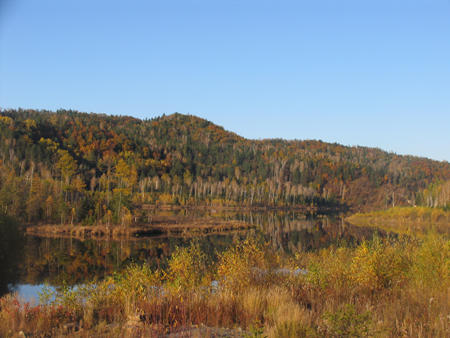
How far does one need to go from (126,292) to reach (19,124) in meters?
120

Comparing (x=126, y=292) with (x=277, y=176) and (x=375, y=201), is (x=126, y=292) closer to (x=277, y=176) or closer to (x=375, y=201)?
(x=375, y=201)

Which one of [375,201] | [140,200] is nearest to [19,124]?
[140,200]

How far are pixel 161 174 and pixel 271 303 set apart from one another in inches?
4775

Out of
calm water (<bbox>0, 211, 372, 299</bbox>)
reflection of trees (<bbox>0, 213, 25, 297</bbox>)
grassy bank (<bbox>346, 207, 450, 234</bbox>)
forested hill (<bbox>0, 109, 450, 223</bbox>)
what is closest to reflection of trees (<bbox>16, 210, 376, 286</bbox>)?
calm water (<bbox>0, 211, 372, 299</bbox>)

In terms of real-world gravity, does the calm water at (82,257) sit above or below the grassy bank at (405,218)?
below

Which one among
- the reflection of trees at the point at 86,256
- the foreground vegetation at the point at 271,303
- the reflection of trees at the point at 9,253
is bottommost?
the reflection of trees at the point at 86,256

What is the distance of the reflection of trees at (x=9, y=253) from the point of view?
19.1 m

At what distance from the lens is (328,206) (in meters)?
123

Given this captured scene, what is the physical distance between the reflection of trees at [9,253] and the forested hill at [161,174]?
17.1m

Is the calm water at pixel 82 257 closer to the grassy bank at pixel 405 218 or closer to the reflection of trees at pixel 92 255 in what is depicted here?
the reflection of trees at pixel 92 255

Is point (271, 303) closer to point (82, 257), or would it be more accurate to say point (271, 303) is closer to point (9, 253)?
point (9, 253)

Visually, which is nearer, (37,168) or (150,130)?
(37,168)

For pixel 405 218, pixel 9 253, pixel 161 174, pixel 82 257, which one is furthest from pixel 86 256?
pixel 161 174

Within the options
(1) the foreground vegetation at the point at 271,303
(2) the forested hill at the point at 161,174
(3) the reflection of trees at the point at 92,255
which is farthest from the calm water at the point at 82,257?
(2) the forested hill at the point at 161,174
